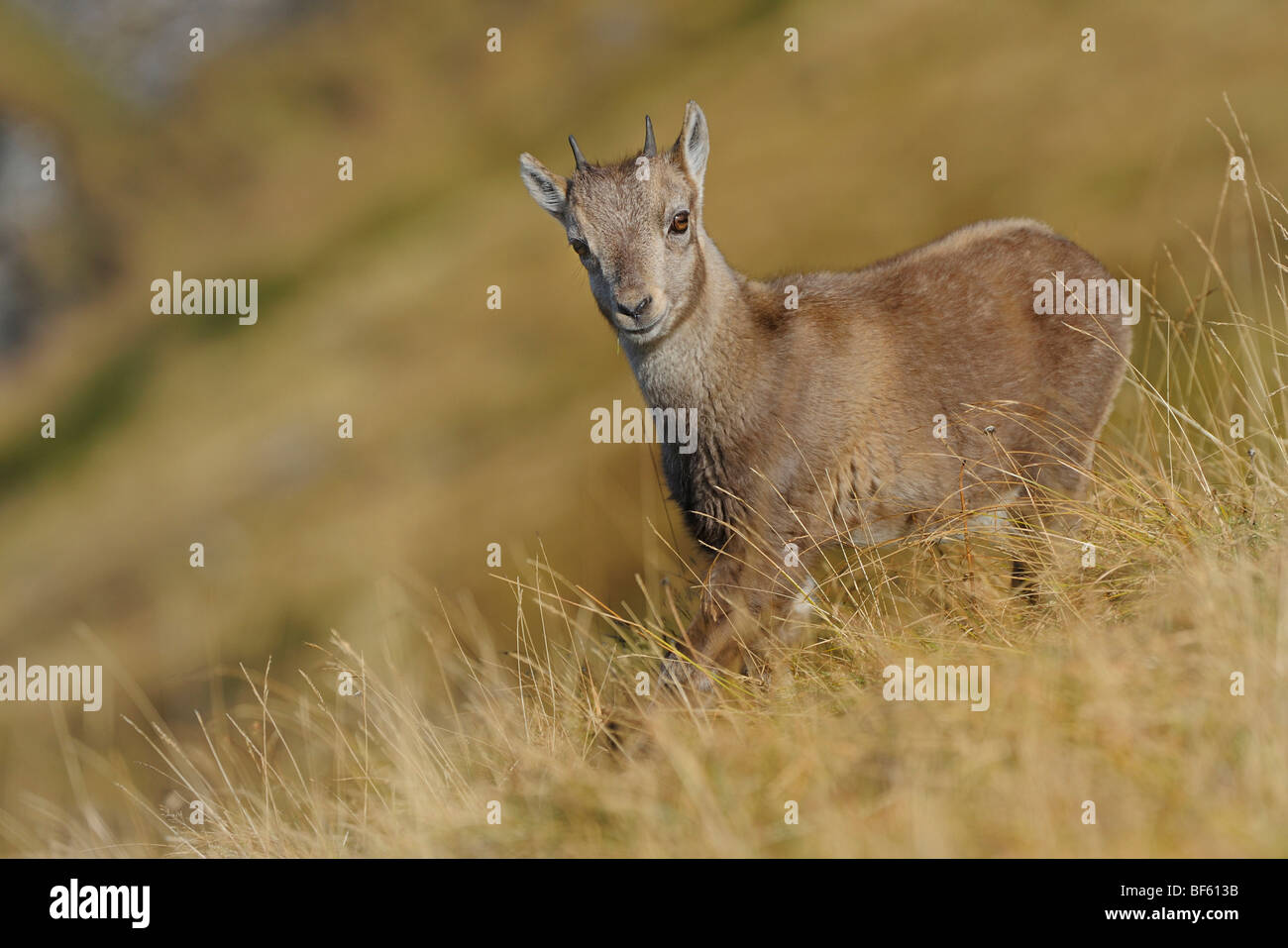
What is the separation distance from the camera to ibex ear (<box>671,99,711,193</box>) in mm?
7938

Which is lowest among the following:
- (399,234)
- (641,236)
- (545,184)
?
(641,236)

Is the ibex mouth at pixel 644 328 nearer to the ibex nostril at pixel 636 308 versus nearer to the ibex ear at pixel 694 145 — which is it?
the ibex nostril at pixel 636 308

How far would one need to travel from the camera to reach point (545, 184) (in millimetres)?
8258

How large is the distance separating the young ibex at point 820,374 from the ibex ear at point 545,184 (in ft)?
0.42

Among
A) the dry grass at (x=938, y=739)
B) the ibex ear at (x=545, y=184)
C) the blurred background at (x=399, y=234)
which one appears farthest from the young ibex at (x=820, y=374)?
the blurred background at (x=399, y=234)

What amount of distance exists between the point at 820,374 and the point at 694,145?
1957mm

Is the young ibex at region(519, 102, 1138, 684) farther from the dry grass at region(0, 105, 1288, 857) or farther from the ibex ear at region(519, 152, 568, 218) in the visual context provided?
the dry grass at region(0, 105, 1288, 857)

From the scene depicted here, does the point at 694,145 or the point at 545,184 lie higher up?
the point at 694,145

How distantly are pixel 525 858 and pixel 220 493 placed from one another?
142ft

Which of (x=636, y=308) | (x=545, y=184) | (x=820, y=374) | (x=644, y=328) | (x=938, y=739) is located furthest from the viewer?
(x=545, y=184)

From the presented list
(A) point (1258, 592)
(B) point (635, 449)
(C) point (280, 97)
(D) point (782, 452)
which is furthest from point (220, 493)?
(A) point (1258, 592)

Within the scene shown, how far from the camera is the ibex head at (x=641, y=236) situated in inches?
286

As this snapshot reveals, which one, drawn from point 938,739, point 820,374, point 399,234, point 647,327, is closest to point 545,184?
point 647,327

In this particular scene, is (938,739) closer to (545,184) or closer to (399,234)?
(545,184)
